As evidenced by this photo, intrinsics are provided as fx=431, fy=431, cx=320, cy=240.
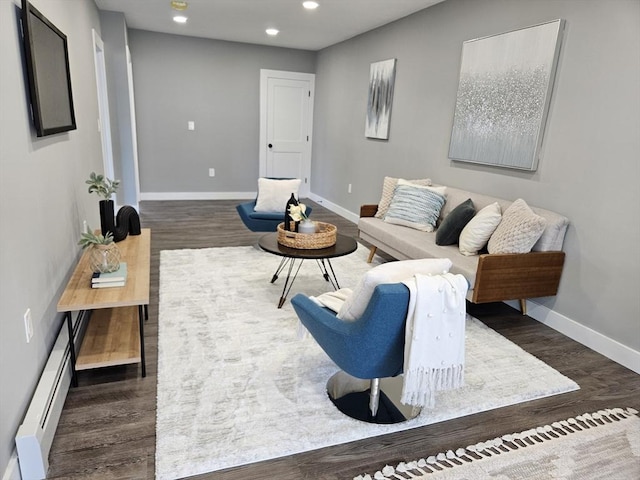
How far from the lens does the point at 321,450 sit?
1.85 m

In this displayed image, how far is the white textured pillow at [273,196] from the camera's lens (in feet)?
14.9

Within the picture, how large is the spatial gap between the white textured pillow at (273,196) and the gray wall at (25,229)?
1.98 m

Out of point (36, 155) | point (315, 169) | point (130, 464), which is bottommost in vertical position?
point (130, 464)

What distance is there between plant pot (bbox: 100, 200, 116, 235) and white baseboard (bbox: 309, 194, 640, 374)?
3.09 m

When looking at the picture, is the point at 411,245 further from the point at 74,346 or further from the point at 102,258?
the point at 74,346

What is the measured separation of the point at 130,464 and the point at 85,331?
104 cm

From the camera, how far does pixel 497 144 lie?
3516 millimetres

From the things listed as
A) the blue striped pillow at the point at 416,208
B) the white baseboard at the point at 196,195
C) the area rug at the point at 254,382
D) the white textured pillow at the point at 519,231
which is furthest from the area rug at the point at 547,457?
the white baseboard at the point at 196,195

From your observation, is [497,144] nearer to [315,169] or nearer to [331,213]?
[331,213]

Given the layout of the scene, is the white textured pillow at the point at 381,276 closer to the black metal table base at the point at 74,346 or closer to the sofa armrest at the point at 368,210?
the black metal table base at the point at 74,346

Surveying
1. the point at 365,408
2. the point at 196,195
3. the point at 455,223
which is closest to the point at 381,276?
the point at 365,408

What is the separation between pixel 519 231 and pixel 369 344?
1.73m

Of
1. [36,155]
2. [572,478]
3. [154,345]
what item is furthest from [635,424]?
[36,155]

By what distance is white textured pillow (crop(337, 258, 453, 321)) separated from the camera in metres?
1.73
